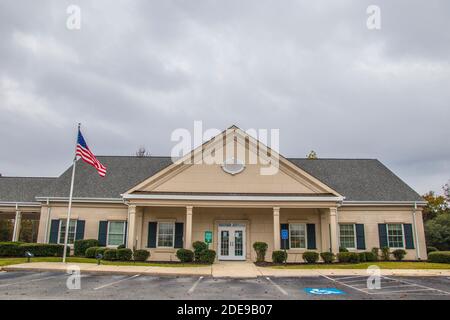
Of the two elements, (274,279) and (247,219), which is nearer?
(274,279)

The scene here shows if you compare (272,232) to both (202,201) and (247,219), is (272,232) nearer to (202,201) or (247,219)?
(247,219)

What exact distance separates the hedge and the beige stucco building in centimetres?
186

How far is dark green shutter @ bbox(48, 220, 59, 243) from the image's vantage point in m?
21.2

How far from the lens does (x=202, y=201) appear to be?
19.0 metres

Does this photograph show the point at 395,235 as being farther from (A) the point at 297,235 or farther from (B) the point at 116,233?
(B) the point at 116,233

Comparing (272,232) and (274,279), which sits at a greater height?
(272,232)

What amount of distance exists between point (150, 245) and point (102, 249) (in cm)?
285

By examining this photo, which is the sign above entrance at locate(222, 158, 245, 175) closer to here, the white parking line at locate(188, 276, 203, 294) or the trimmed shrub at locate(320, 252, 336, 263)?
the trimmed shrub at locate(320, 252, 336, 263)

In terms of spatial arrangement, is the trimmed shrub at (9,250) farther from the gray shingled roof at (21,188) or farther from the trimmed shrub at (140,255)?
the trimmed shrub at (140,255)

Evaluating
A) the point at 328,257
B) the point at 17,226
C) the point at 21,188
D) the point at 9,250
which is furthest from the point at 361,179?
the point at 21,188

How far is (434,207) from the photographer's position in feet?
111

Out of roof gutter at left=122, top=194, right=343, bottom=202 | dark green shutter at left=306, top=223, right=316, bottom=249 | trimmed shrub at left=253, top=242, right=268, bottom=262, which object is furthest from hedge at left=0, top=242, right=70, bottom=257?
dark green shutter at left=306, top=223, right=316, bottom=249
